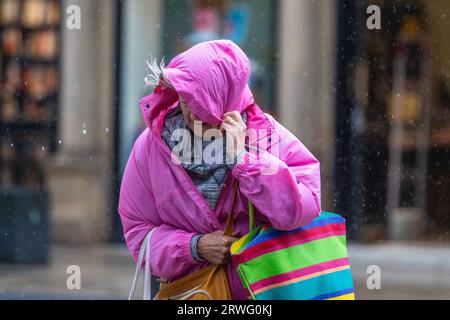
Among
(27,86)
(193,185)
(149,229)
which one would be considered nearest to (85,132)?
(27,86)

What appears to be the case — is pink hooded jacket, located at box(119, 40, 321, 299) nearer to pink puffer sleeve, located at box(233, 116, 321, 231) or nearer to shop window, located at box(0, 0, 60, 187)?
pink puffer sleeve, located at box(233, 116, 321, 231)

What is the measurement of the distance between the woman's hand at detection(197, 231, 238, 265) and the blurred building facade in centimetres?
661

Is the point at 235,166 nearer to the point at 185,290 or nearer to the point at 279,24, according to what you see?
the point at 185,290

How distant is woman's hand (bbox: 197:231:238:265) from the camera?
3.02 metres

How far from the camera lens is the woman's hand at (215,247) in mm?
3021

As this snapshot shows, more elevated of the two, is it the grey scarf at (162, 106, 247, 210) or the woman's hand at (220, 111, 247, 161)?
the woman's hand at (220, 111, 247, 161)

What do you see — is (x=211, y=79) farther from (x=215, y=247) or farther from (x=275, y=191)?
(x=215, y=247)

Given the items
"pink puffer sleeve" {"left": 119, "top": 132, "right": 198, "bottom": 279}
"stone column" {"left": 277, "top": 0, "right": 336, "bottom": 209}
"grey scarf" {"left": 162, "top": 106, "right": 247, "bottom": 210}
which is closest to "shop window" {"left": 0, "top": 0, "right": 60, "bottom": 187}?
"stone column" {"left": 277, "top": 0, "right": 336, "bottom": 209}

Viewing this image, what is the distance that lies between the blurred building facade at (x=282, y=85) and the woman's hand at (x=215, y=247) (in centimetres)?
661

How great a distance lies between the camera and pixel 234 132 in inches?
Result: 115

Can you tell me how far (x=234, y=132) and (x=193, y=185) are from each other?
249 millimetres

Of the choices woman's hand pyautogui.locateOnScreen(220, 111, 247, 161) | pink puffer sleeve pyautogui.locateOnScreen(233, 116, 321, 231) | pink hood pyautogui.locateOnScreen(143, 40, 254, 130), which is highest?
pink hood pyautogui.locateOnScreen(143, 40, 254, 130)
